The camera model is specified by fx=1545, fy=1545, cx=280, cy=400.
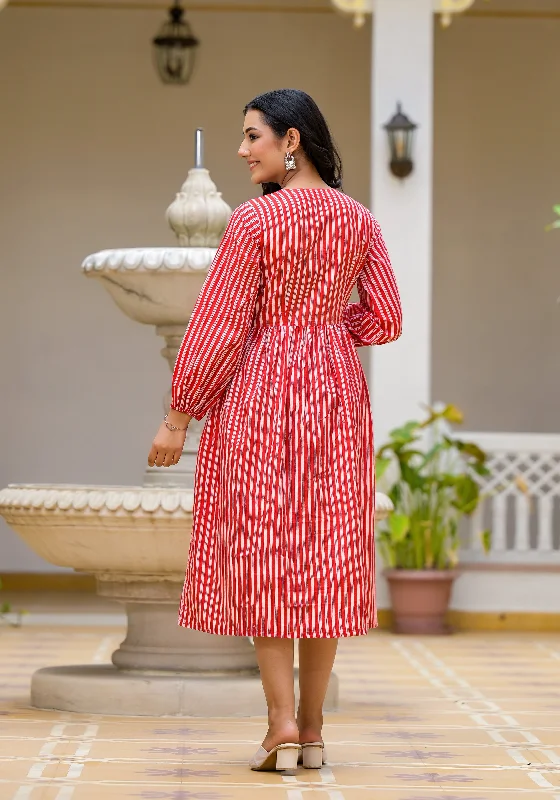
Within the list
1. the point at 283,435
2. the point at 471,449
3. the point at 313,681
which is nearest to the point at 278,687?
the point at 313,681

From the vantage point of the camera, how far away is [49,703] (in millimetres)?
4793

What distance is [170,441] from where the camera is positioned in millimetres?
3576

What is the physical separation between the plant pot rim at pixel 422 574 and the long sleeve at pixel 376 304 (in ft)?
14.1

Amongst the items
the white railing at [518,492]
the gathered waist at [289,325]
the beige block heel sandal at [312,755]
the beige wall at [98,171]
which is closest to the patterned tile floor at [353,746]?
the beige block heel sandal at [312,755]

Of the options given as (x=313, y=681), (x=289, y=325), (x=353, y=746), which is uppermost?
(x=289, y=325)

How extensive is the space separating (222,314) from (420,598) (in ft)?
15.5

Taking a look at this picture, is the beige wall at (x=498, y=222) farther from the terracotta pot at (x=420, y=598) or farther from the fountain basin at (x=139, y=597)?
the fountain basin at (x=139, y=597)

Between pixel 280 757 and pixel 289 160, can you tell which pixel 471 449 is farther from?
pixel 280 757

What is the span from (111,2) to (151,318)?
522 cm

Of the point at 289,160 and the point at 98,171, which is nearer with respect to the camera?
the point at 289,160

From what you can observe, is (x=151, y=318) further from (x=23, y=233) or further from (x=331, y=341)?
(x=23, y=233)

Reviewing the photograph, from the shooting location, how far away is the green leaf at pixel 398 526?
25.6ft

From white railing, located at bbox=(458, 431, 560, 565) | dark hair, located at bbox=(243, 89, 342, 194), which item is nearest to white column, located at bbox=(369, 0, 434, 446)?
white railing, located at bbox=(458, 431, 560, 565)

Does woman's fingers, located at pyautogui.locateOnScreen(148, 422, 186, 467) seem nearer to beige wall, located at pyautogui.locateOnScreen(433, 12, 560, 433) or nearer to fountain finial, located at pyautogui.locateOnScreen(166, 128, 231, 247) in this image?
fountain finial, located at pyautogui.locateOnScreen(166, 128, 231, 247)
